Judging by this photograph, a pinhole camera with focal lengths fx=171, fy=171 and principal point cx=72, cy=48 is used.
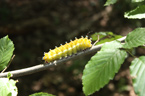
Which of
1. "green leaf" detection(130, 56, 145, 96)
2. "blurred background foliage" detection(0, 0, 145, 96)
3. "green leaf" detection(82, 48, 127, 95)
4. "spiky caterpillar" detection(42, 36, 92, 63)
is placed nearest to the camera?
"green leaf" detection(130, 56, 145, 96)

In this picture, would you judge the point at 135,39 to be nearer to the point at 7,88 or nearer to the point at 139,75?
the point at 139,75

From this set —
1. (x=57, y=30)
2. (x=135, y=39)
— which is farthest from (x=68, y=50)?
(x=57, y=30)

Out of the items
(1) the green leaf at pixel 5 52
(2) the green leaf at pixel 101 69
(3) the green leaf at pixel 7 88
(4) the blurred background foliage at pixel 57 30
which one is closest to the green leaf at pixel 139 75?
(2) the green leaf at pixel 101 69

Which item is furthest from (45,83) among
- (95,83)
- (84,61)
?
(95,83)

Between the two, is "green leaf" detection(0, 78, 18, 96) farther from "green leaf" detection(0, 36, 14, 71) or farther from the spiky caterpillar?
the spiky caterpillar

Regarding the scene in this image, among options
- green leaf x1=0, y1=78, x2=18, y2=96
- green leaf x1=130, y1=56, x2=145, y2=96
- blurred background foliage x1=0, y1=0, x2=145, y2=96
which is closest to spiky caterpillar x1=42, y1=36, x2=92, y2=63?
green leaf x1=0, y1=78, x2=18, y2=96

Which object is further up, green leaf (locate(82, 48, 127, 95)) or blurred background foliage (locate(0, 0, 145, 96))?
blurred background foliage (locate(0, 0, 145, 96))
